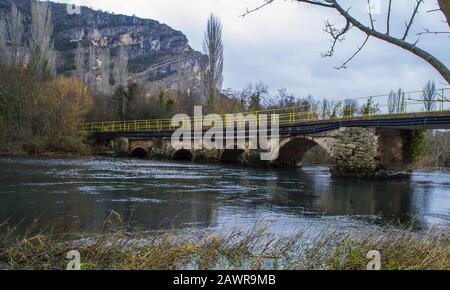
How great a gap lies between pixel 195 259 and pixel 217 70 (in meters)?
53.3

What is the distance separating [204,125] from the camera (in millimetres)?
42125

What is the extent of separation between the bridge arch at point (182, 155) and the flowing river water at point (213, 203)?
72.2 feet

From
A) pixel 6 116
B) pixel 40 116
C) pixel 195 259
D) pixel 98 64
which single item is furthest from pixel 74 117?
pixel 98 64

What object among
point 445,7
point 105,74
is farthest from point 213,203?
point 105,74

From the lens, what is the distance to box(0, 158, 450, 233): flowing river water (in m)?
11.1

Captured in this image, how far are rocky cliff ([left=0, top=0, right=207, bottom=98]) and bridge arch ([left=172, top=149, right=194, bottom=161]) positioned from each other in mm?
63541

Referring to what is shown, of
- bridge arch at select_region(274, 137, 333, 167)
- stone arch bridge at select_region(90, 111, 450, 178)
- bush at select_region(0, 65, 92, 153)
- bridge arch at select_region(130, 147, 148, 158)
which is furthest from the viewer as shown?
bridge arch at select_region(130, 147, 148, 158)

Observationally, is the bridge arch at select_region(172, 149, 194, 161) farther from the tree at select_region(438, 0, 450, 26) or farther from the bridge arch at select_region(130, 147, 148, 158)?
the tree at select_region(438, 0, 450, 26)

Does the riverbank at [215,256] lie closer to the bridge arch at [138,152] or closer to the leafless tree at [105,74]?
the bridge arch at [138,152]

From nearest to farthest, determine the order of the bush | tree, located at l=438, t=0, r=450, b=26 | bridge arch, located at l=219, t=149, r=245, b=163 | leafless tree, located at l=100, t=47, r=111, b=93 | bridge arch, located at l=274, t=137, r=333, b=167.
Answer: tree, located at l=438, t=0, r=450, b=26, bridge arch, located at l=274, t=137, r=333, b=167, bridge arch, located at l=219, t=149, r=245, b=163, the bush, leafless tree, located at l=100, t=47, r=111, b=93

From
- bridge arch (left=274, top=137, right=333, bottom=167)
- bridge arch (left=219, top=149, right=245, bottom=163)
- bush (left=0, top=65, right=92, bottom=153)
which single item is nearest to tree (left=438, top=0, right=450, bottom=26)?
bridge arch (left=274, top=137, right=333, bottom=167)

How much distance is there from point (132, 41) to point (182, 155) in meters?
101
